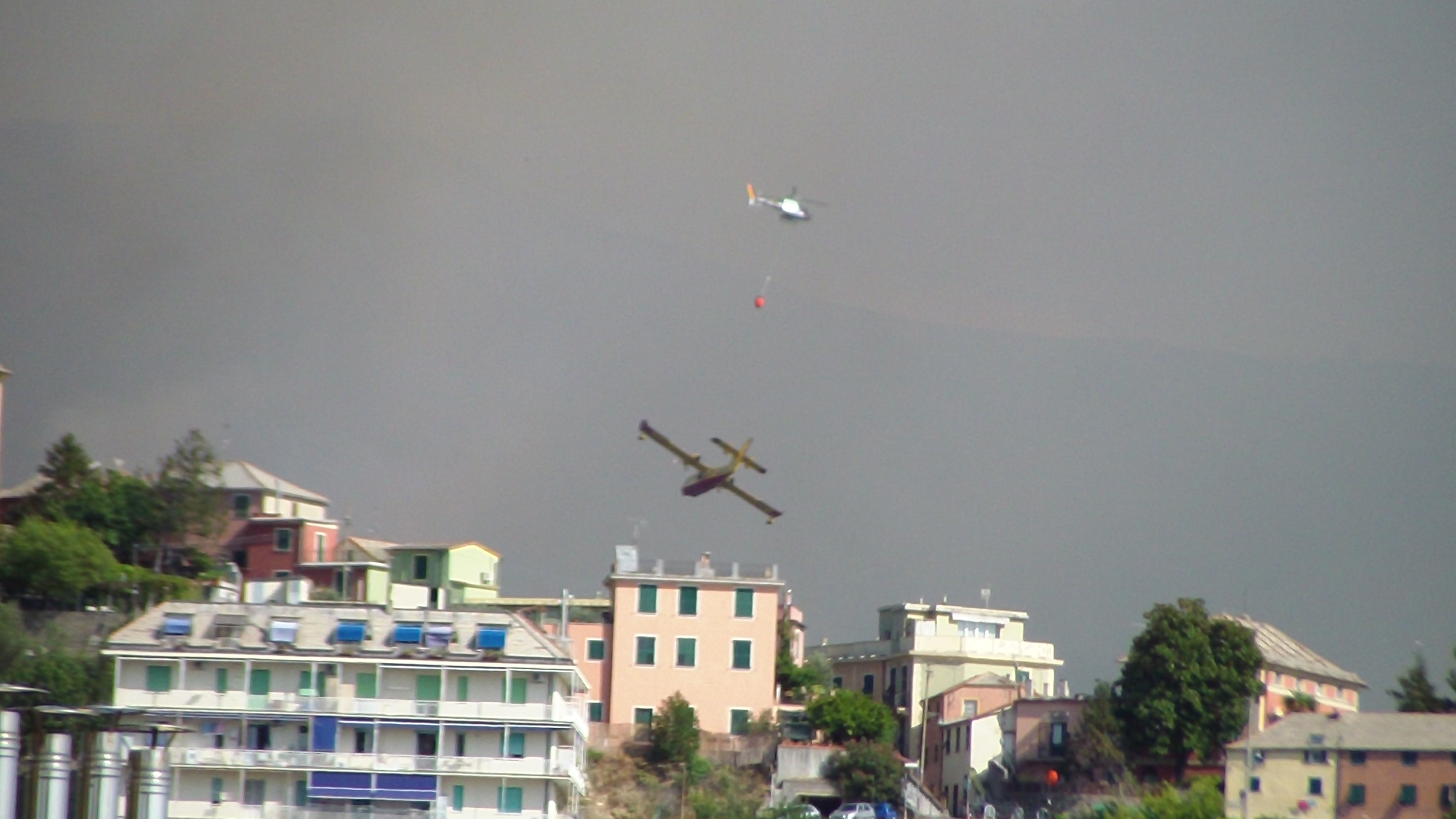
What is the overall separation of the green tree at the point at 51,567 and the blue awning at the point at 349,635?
1323cm

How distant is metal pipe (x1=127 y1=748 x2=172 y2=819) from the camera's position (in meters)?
47.7

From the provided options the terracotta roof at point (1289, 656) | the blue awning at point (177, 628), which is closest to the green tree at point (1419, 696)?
the terracotta roof at point (1289, 656)

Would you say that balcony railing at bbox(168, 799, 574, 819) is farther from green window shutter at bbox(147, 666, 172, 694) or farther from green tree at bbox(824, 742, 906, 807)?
green tree at bbox(824, 742, 906, 807)

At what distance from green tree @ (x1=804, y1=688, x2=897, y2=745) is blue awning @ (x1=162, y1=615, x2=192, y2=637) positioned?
23.3m

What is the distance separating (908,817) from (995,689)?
11803 millimetres

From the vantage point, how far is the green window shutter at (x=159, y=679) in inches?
2630

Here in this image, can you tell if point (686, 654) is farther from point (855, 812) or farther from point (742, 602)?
point (855, 812)

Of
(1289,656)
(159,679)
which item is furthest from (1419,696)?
(159,679)

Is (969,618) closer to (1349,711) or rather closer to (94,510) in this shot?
(1349,711)

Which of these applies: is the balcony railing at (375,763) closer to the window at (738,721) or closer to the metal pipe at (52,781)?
the window at (738,721)

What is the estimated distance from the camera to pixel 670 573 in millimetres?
80125

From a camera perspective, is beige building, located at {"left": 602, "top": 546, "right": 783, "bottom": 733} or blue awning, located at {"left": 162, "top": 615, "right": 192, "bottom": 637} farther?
beige building, located at {"left": 602, "top": 546, "right": 783, "bottom": 733}

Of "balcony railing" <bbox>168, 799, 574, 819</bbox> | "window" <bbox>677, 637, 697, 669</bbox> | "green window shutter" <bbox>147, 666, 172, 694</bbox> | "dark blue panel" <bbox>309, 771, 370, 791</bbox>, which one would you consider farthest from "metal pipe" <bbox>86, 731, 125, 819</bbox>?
"window" <bbox>677, 637, 697, 669</bbox>

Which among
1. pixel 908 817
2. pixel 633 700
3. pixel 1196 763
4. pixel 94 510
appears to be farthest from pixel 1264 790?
pixel 94 510
